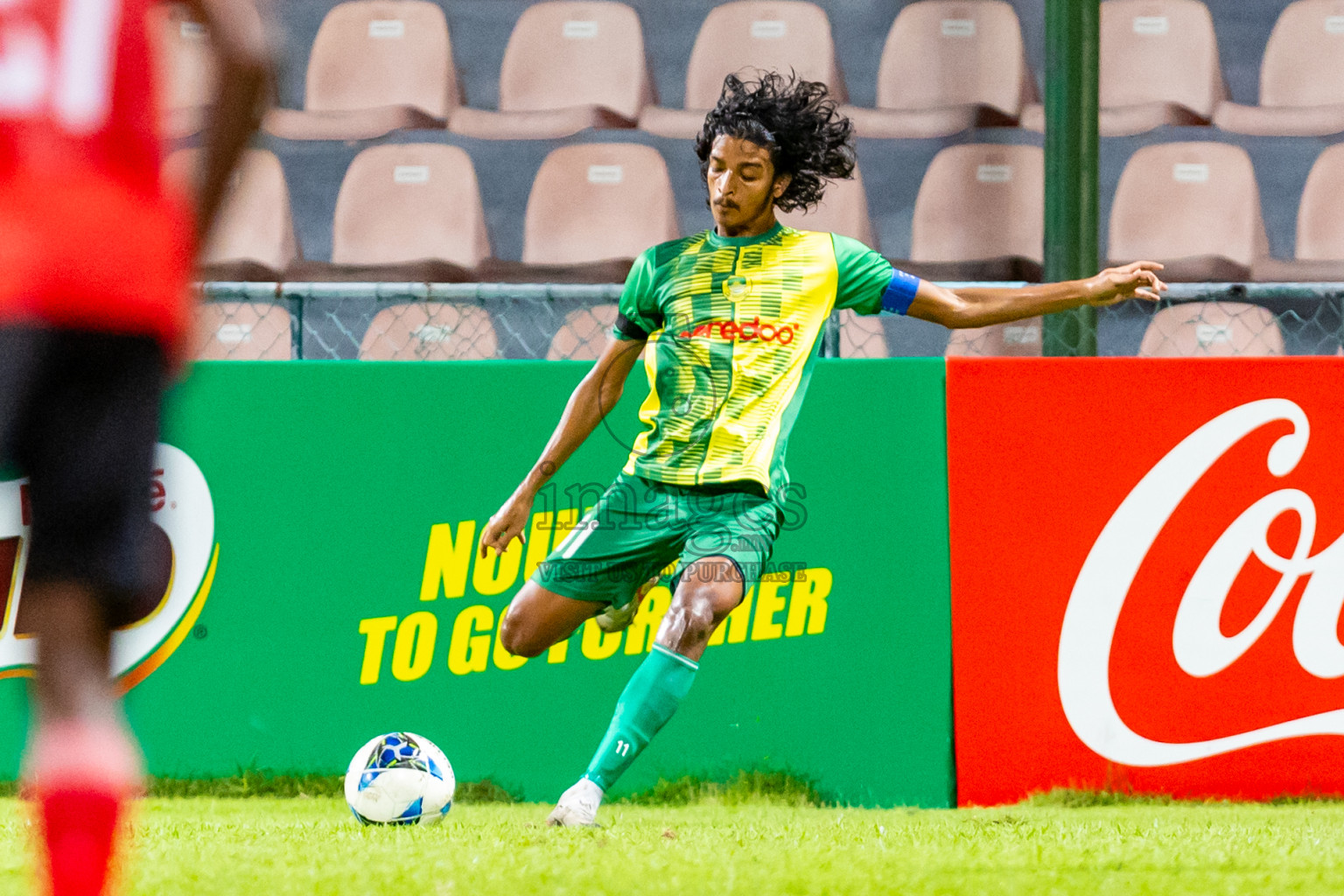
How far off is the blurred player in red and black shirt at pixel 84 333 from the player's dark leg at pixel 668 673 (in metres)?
1.99

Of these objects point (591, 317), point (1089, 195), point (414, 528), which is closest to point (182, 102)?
point (591, 317)

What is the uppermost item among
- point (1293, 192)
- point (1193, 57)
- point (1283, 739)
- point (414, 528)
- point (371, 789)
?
point (1193, 57)

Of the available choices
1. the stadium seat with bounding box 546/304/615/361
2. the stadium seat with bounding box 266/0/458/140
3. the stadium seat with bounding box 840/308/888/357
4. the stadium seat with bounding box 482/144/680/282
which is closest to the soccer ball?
the stadium seat with bounding box 546/304/615/361

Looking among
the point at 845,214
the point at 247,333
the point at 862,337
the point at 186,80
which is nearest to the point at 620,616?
the point at 862,337

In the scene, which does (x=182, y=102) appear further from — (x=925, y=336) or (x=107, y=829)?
(x=107, y=829)

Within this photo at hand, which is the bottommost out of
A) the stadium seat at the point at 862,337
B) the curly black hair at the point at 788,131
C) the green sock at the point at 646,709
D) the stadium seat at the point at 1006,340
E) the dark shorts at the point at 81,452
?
the green sock at the point at 646,709

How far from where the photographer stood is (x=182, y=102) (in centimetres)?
737

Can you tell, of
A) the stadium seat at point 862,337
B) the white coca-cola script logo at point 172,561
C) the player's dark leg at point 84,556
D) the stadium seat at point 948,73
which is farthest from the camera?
the stadium seat at point 948,73

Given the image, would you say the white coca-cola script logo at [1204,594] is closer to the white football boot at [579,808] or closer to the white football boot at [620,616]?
the white football boot at [620,616]

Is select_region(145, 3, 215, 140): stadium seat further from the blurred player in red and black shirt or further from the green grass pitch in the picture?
the blurred player in red and black shirt

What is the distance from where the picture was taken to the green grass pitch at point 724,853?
8.71 ft

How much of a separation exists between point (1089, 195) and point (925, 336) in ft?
4.09

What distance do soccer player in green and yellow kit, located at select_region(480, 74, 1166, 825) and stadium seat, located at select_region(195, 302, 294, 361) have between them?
2691 mm

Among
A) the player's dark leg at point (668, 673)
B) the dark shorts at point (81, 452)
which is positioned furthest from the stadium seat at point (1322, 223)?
the dark shorts at point (81, 452)
